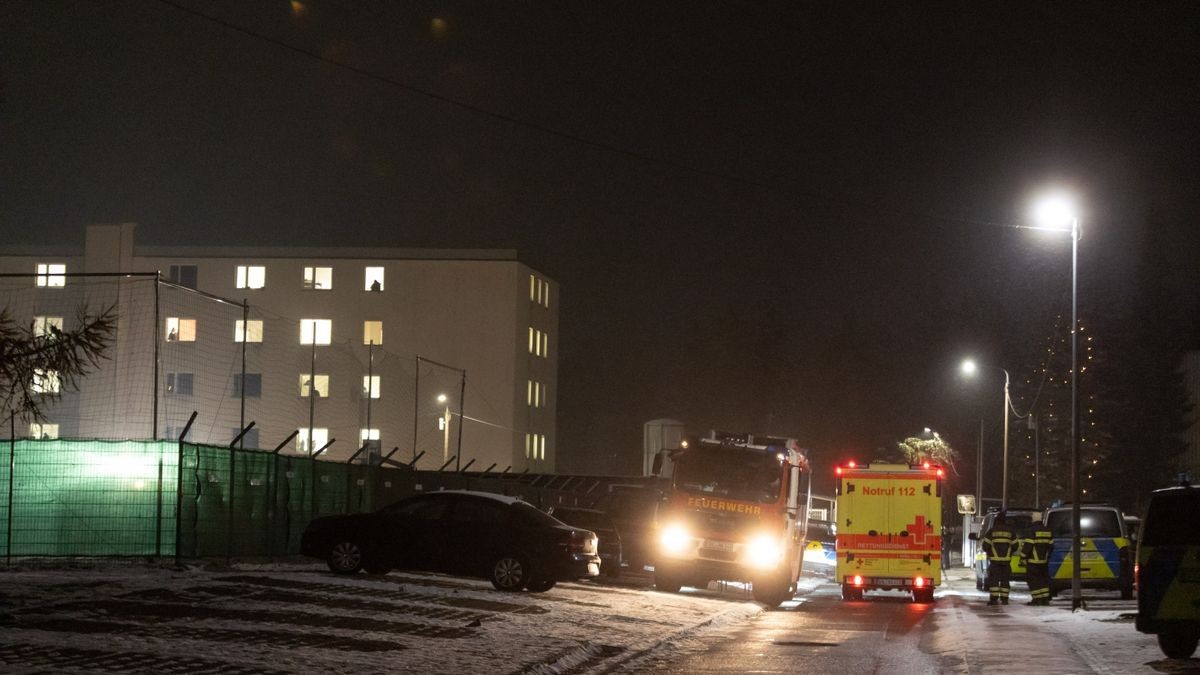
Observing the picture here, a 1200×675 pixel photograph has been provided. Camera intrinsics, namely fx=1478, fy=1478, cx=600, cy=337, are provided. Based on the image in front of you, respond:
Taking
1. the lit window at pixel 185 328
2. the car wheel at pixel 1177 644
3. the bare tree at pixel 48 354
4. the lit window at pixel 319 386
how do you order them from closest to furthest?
1. the bare tree at pixel 48 354
2. the car wheel at pixel 1177 644
3. the lit window at pixel 185 328
4. the lit window at pixel 319 386

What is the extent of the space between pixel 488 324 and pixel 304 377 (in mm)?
11890

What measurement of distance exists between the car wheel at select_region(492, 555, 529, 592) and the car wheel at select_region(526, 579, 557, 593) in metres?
0.13

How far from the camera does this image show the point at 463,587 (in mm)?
24422

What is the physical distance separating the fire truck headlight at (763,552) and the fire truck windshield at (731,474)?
0.76m

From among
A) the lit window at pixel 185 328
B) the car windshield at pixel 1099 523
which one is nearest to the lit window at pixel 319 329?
the lit window at pixel 185 328

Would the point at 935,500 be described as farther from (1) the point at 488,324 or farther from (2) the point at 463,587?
(1) the point at 488,324

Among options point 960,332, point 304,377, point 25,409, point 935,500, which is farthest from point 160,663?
point 960,332

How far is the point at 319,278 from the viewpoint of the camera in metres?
78.9

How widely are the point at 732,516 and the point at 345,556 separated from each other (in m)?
7.64

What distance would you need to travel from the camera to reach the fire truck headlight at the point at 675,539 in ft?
93.9

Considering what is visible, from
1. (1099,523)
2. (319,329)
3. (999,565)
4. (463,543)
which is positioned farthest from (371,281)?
(463,543)

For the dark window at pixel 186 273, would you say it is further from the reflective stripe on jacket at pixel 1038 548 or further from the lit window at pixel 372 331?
the reflective stripe on jacket at pixel 1038 548

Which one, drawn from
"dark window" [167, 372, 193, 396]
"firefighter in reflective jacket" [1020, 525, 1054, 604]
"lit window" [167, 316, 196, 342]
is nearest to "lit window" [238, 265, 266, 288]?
"lit window" [167, 316, 196, 342]

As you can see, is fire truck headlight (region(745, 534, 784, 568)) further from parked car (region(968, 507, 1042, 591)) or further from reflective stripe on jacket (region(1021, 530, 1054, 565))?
parked car (region(968, 507, 1042, 591))
